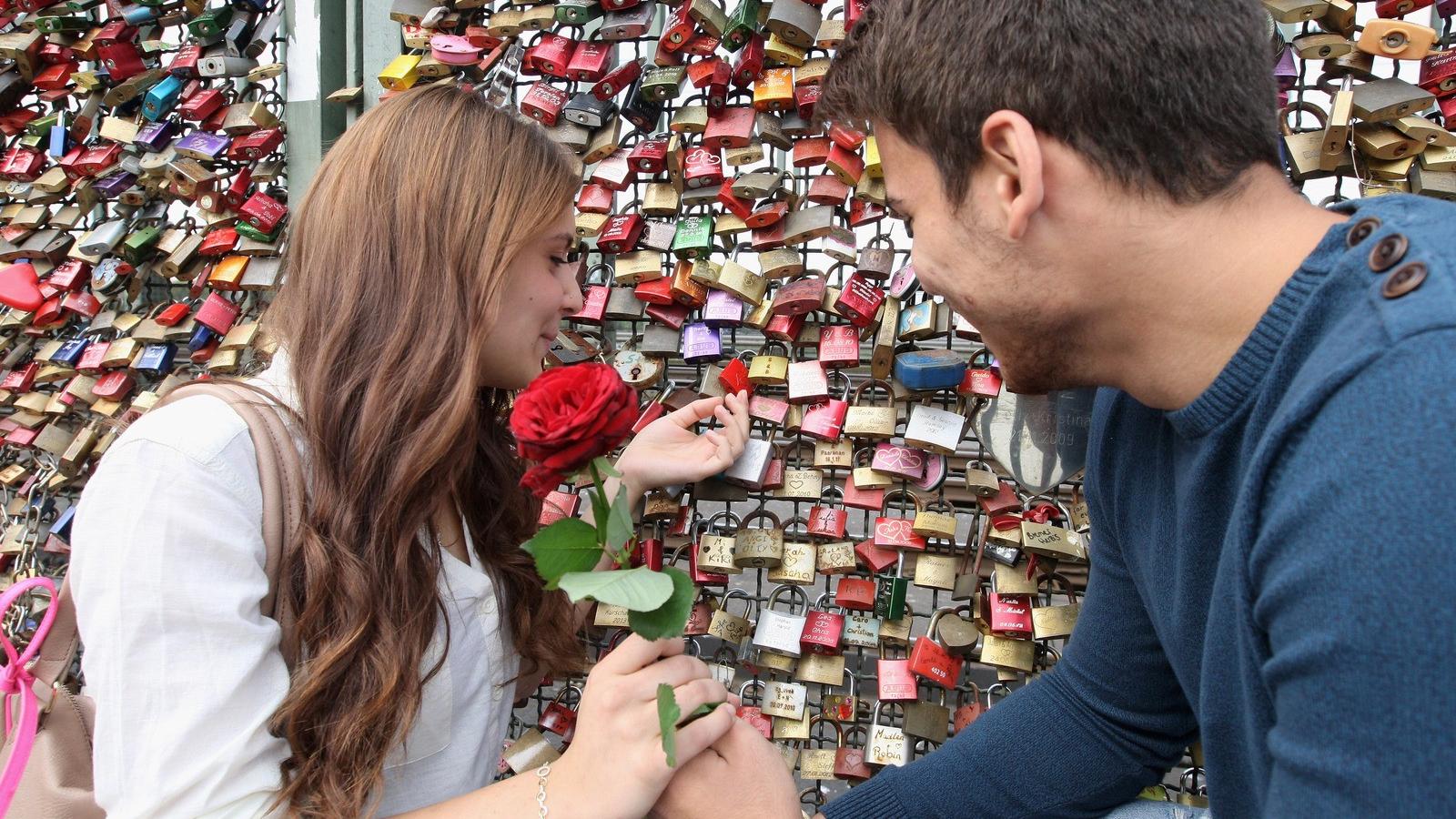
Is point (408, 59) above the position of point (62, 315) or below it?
above

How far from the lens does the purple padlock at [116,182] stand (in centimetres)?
260

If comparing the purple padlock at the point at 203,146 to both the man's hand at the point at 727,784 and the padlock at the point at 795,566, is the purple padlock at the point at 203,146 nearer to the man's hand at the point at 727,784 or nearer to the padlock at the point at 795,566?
the padlock at the point at 795,566

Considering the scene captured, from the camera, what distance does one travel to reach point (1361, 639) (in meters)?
0.71

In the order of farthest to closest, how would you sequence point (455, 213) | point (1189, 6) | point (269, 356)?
point (269, 356), point (455, 213), point (1189, 6)

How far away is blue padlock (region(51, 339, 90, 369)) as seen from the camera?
2.67 metres

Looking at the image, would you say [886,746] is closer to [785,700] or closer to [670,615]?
[785,700]

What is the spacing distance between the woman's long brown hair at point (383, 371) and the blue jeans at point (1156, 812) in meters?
1.12

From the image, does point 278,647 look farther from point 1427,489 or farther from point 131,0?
point 131,0

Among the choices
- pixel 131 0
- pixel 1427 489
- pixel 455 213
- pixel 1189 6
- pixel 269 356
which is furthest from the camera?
pixel 131 0

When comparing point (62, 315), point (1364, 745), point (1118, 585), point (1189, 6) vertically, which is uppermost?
point (1189, 6)

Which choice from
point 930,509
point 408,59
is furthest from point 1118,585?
point 408,59

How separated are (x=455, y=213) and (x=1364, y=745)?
4.14 ft

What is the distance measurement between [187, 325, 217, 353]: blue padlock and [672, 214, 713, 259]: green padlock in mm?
1414

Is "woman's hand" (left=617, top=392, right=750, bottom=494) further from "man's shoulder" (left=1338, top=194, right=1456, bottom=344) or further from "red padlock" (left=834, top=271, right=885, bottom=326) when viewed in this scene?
"man's shoulder" (left=1338, top=194, right=1456, bottom=344)
